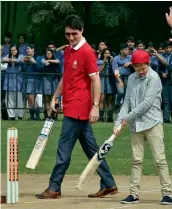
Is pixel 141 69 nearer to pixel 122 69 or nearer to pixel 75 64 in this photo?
pixel 75 64

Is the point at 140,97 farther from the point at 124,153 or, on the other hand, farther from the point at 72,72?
the point at 124,153

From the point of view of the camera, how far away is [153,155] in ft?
34.8

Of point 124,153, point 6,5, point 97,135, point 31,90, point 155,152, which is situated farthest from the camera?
point 6,5

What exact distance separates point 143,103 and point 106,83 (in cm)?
1257

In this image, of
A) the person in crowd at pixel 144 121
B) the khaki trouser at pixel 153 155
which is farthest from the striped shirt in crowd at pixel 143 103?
the khaki trouser at pixel 153 155

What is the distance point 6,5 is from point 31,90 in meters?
19.1

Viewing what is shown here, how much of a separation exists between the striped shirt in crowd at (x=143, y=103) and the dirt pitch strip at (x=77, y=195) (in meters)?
0.97

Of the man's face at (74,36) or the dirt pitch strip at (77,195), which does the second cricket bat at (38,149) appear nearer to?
the dirt pitch strip at (77,195)

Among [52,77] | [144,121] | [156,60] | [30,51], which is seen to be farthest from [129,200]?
[30,51]

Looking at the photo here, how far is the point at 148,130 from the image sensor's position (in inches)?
417

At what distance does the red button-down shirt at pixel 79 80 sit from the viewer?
1101 centimetres

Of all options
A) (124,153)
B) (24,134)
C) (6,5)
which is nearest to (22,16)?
(6,5)

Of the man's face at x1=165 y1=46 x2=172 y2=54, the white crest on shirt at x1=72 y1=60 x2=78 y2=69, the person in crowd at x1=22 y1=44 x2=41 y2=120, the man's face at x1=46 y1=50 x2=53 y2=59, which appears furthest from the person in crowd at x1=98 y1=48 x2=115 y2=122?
the white crest on shirt at x1=72 y1=60 x2=78 y2=69

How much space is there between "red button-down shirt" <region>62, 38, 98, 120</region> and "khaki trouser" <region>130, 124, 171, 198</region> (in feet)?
2.61
